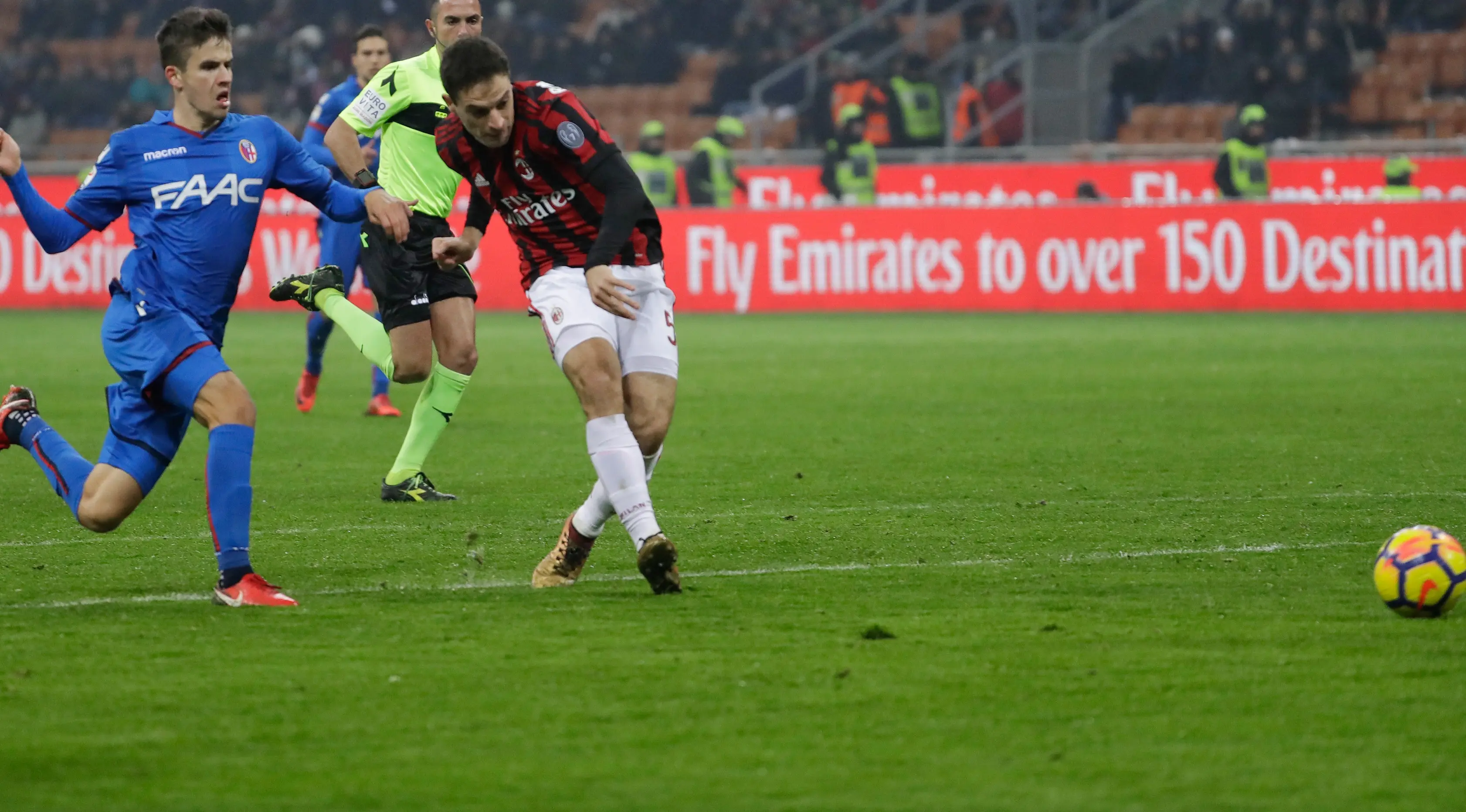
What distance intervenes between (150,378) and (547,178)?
135cm

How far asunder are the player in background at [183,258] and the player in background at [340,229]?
4619 millimetres

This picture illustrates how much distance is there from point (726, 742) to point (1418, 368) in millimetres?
11454

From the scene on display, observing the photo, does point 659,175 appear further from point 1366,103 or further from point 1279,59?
point 1366,103

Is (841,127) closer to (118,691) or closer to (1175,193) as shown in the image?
(1175,193)

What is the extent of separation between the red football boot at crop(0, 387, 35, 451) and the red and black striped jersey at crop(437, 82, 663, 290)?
1.84 m

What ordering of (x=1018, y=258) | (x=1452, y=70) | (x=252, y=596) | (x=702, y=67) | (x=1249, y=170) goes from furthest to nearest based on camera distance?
(x=702, y=67) → (x=1452, y=70) → (x=1249, y=170) → (x=1018, y=258) → (x=252, y=596)

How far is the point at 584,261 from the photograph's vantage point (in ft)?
21.0

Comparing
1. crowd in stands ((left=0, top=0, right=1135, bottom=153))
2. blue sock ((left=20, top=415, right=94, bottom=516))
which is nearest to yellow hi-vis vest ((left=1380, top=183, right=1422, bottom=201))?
crowd in stands ((left=0, top=0, right=1135, bottom=153))

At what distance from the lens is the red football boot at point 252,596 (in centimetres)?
582

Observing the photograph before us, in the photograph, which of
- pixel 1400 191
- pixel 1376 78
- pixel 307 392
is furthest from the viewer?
pixel 1376 78

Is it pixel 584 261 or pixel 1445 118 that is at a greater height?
pixel 584 261

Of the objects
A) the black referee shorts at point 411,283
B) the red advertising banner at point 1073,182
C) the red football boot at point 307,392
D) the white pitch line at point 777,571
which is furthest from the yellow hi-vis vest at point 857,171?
the white pitch line at point 777,571

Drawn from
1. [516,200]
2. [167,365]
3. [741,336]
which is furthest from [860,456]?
[741,336]

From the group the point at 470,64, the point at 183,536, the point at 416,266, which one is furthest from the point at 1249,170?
the point at 470,64
